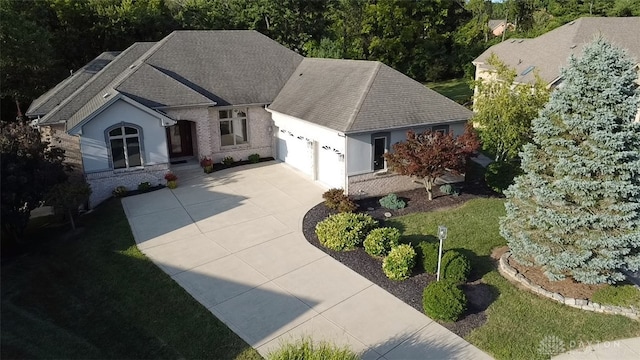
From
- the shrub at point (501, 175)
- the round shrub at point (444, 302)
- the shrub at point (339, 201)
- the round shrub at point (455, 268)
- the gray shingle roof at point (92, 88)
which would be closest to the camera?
the round shrub at point (444, 302)

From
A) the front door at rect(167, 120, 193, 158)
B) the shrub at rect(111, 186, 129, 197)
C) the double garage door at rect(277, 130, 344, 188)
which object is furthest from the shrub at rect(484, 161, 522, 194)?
the shrub at rect(111, 186, 129, 197)

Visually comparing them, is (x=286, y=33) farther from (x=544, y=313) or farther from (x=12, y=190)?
(x=544, y=313)

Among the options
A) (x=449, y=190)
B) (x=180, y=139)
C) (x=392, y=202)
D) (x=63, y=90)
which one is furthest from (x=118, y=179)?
(x=449, y=190)

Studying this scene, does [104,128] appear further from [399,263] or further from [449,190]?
[449,190]

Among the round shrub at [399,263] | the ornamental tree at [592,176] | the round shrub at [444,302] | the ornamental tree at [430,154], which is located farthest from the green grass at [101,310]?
the ornamental tree at [430,154]

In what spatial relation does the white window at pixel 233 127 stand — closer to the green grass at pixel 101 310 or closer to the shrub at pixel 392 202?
the shrub at pixel 392 202
